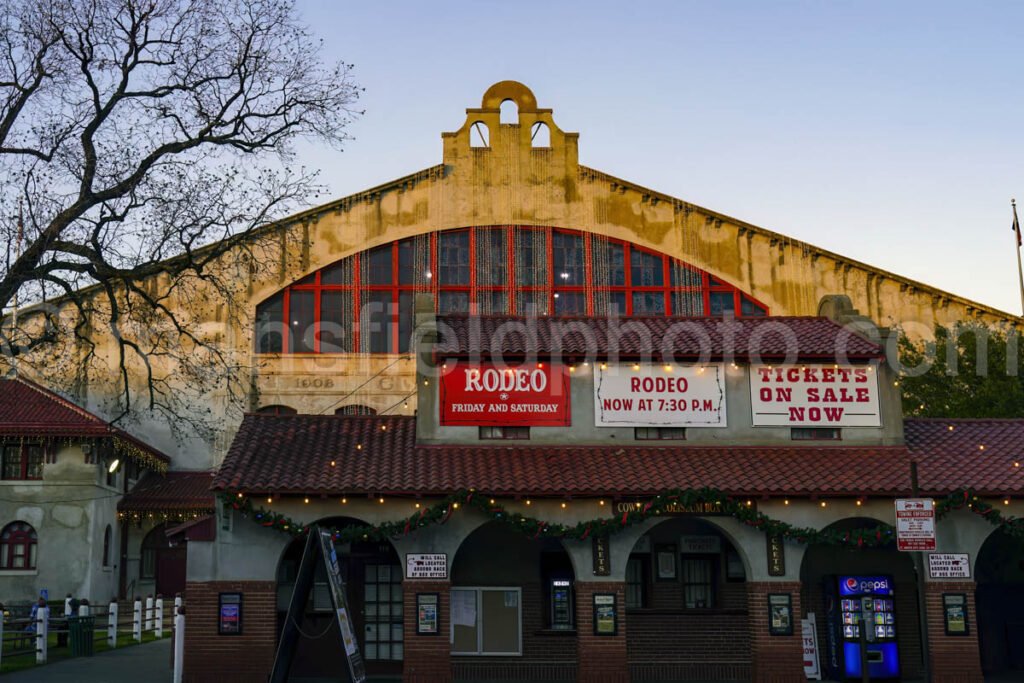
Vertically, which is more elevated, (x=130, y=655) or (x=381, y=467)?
(x=381, y=467)

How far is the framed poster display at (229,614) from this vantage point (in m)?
22.1

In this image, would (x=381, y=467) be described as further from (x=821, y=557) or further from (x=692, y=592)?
(x=821, y=557)

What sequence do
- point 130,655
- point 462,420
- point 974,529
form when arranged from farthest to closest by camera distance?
point 130,655 < point 462,420 < point 974,529

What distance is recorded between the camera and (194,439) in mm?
45969

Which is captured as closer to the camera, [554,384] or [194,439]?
[554,384]

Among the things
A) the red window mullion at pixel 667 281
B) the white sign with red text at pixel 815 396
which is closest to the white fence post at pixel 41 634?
the white sign with red text at pixel 815 396

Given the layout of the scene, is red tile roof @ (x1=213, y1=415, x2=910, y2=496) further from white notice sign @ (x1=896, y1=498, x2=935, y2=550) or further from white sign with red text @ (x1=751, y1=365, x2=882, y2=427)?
white notice sign @ (x1=896, y1=498, x2=935, y2=550)

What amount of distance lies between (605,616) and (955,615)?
6.94m

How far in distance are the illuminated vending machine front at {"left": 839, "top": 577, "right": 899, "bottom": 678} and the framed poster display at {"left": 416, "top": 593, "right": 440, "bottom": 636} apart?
339 inches

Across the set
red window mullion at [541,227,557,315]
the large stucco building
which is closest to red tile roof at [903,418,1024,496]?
the large stucco building

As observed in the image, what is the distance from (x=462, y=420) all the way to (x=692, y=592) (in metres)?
6.32

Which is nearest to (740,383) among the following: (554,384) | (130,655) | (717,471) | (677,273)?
(717,471)

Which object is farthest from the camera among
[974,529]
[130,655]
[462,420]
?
[130,655]

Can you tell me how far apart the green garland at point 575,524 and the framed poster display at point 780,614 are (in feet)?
3.90
